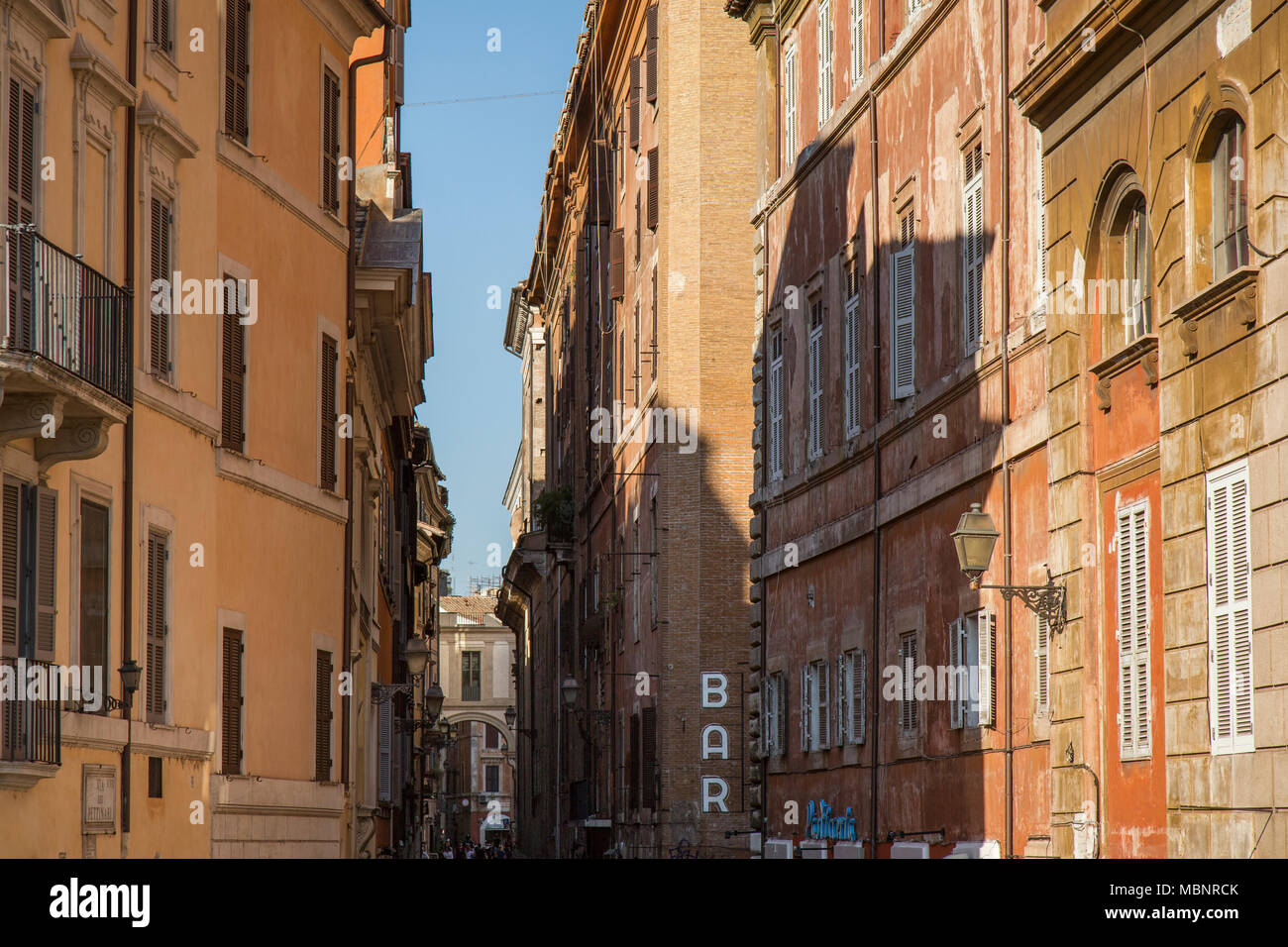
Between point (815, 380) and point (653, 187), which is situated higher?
point (653, 187)

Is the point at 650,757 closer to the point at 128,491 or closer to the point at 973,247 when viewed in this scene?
the point at 973,247

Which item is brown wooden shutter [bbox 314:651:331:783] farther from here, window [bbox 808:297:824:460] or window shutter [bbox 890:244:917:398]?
window shutter [bbox 890:244:917:398]

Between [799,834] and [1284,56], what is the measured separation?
1655 cm

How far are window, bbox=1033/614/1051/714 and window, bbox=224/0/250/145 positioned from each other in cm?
1020

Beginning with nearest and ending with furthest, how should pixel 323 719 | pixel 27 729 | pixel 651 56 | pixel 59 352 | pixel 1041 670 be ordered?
1. pixel 27 729
2. pixel 59 352
3. pixel 1041 670
4. pixel 323 719
5. pixel 651 56

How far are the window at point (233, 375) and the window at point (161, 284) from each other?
1801 millimetres

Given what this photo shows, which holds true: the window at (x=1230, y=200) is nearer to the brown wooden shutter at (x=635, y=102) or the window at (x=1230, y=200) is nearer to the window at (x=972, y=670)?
the window at (x=972, y=670)

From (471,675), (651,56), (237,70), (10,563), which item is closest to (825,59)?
(237,70)

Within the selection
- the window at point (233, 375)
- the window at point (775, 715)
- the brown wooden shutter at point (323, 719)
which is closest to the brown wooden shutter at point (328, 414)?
the brown wooden shutter at point (323, 719)

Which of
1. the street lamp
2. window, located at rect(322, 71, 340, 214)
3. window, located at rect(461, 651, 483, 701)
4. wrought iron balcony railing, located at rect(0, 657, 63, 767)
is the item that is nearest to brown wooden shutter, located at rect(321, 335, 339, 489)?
window, located at rect(322, 71, 340, 214)

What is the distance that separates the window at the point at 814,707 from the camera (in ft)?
84.9

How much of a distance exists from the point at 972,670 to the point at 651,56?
23.3 m

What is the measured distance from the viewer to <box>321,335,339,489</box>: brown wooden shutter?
82.4 ft

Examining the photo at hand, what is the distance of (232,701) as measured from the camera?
21.1 metres
